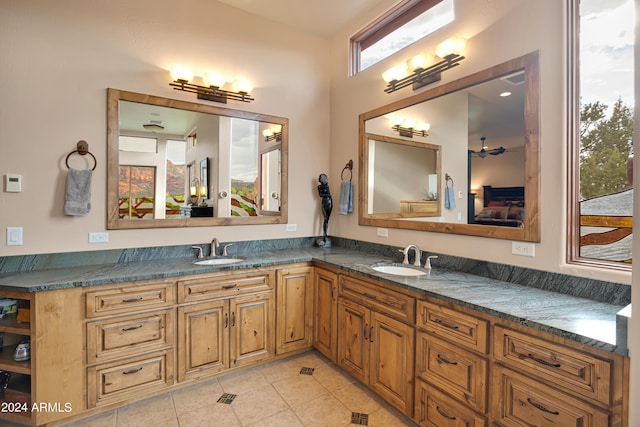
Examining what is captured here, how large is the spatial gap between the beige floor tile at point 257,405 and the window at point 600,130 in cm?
205

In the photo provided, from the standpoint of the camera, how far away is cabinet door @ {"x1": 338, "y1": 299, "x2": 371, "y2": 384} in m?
2.27

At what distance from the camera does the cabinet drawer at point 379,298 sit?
75.7 inches

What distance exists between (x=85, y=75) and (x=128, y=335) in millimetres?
1941

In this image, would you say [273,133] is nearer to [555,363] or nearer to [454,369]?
[454,369]

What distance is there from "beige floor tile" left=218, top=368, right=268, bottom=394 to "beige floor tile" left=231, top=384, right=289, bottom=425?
2.5 inches

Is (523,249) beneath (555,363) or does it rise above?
above

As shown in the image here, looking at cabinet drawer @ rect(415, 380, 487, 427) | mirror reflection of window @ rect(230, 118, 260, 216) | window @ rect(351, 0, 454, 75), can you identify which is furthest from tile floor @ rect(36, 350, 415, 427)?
window @ rect(351, 0, 454, 75)

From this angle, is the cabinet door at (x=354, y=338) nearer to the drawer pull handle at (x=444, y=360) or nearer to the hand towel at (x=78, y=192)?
the drawer pull handle at (x=444, y=360)

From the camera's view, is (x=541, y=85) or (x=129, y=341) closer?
(x=541, y=85)

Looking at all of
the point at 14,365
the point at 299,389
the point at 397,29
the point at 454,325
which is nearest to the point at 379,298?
the point at 454,325

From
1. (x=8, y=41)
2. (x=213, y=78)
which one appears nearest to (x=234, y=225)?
(x=213, y=78)

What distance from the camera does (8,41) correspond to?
2.12 meters

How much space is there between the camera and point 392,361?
2.03 metres

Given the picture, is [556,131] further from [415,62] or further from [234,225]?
[234,225]
